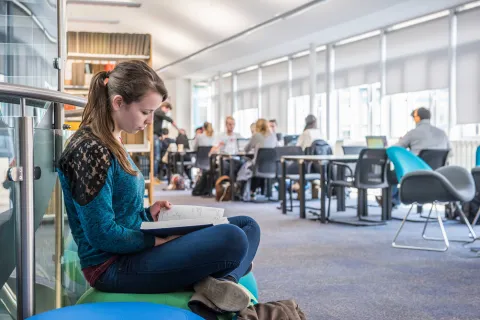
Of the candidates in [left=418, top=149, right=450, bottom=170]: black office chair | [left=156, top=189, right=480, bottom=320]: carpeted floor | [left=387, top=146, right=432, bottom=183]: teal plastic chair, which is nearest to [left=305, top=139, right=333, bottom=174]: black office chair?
[left=418, top=149, right=450, bottom=170]: black office chair

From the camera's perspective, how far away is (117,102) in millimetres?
1925

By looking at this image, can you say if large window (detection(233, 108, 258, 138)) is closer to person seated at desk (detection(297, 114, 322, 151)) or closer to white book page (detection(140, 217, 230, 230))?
person seated at desk (detection(297, 114, 322, 151))

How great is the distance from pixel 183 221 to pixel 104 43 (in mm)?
5087

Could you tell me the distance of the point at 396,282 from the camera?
363cm

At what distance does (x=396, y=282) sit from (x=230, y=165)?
5.23 m

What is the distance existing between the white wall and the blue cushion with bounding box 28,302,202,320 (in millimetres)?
18655

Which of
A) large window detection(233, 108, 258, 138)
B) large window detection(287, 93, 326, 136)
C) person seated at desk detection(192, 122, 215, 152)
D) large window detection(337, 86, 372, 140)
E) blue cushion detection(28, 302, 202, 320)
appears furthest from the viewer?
large window detection(233, 108, 258, 138)

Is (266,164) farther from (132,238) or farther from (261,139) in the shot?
(132,238)

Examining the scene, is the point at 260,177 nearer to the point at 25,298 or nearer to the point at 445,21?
the point at 445,21

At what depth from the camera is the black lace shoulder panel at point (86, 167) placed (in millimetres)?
1775

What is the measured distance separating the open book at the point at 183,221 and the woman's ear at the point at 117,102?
1.22 ft

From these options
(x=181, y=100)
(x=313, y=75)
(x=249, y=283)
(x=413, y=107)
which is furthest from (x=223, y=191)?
(x=181, y=100)

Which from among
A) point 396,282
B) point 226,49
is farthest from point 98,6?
point 396,282

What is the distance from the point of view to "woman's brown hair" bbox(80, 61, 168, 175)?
1894mm
